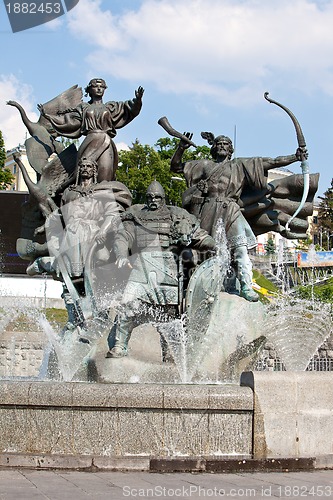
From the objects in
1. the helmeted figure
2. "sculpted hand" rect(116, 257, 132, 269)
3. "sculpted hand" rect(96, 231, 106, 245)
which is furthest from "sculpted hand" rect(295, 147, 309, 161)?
"sculpted hand" rect(116, 257, 132, 269)

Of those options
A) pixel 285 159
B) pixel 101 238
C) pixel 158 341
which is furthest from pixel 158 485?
pixel 285 159

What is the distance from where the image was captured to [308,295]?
127 ft

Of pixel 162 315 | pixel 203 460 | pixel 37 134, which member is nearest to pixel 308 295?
pixel 37 134

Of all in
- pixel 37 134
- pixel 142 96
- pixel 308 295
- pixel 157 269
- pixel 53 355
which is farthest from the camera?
pixel 308 295

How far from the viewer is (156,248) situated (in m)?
9.16

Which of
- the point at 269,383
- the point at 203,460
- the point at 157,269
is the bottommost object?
the point at 203,460

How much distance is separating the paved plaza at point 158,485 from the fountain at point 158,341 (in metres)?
0.23

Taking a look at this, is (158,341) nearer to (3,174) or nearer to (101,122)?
(101,122)

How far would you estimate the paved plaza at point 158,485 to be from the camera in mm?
5113

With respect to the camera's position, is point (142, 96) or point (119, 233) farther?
point (142, 96)

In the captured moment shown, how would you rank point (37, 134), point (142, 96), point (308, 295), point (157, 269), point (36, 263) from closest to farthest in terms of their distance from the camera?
point (157, 269) → point (36, 263) → point (142, 96) → point (37, 134) → point (308, 295)

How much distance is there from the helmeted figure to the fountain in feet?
0.06

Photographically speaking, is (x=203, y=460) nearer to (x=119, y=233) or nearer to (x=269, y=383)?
(x=269, y=383)

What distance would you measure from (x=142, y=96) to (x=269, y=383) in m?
6.07
